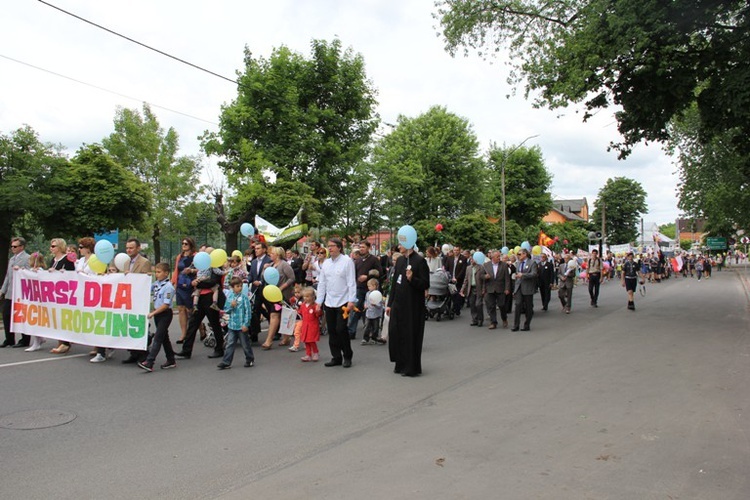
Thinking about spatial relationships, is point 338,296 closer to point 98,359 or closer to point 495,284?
point 98,359

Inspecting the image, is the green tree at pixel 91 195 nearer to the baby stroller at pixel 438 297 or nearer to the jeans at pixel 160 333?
the jeans at pixel 160 333

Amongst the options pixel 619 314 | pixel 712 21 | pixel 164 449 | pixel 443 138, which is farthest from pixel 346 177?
pixel 164 449

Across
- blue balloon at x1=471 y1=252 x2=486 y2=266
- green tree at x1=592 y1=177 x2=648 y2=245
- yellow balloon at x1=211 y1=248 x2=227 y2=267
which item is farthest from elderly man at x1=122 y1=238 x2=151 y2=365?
green tree at x1=592 y1=177 x2=648 y2=245

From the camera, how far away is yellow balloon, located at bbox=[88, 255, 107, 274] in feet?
30.7

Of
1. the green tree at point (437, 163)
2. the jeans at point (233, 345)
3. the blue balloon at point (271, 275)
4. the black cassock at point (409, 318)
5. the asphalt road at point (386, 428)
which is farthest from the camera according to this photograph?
the green tree at point (437, 163)

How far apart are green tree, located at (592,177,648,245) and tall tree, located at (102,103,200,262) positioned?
7950 centimetres

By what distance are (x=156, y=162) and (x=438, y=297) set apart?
22313 millimetres

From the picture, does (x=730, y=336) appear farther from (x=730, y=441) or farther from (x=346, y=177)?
(x=346, y=177)

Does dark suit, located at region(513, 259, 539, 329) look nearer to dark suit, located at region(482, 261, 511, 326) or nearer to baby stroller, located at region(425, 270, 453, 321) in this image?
dark suit, located at region(482, 261, 511, 326)

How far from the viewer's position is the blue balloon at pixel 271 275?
385 inches

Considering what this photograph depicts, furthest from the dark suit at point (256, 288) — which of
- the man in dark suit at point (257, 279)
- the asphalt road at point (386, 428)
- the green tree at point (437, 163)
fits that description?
the green tree at point (437, 163)

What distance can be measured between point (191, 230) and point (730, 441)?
30989 millimetres

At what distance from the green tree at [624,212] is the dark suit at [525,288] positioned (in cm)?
8855

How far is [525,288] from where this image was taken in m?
12.8
